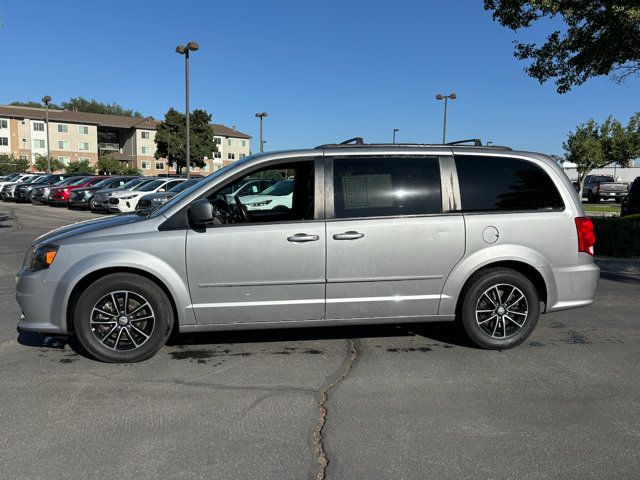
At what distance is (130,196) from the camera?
67.3 ft

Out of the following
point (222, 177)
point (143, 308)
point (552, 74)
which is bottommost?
point (143, 308)

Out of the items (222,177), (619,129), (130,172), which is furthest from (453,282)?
(130,172)

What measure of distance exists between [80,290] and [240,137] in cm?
9472

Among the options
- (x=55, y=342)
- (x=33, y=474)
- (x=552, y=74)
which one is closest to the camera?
(x=33, y=474)

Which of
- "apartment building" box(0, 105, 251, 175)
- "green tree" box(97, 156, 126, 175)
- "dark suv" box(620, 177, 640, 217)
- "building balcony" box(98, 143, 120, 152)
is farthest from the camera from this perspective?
"building balcony" box(98, 143, 120, 152)

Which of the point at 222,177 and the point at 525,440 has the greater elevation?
the point at 222,177

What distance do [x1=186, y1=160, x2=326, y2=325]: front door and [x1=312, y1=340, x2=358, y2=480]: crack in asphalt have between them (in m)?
0.54

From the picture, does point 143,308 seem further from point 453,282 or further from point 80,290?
point 453,282

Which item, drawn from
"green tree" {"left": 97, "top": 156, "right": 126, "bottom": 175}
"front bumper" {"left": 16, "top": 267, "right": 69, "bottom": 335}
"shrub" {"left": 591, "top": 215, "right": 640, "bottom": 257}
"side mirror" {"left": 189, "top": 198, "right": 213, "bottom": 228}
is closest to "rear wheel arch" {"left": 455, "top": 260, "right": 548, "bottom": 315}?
"side mirror" {"left": 189, "top": 198, "right": 213, "bottom": 228}

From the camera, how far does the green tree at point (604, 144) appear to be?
130ft

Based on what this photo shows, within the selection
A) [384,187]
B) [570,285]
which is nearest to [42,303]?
[384,187]

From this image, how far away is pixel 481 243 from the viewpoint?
473cm

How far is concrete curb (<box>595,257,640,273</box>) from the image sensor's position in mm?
9344

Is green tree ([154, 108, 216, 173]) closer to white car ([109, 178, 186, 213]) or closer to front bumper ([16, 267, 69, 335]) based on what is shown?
white car ([109, 178, 186, 213])
